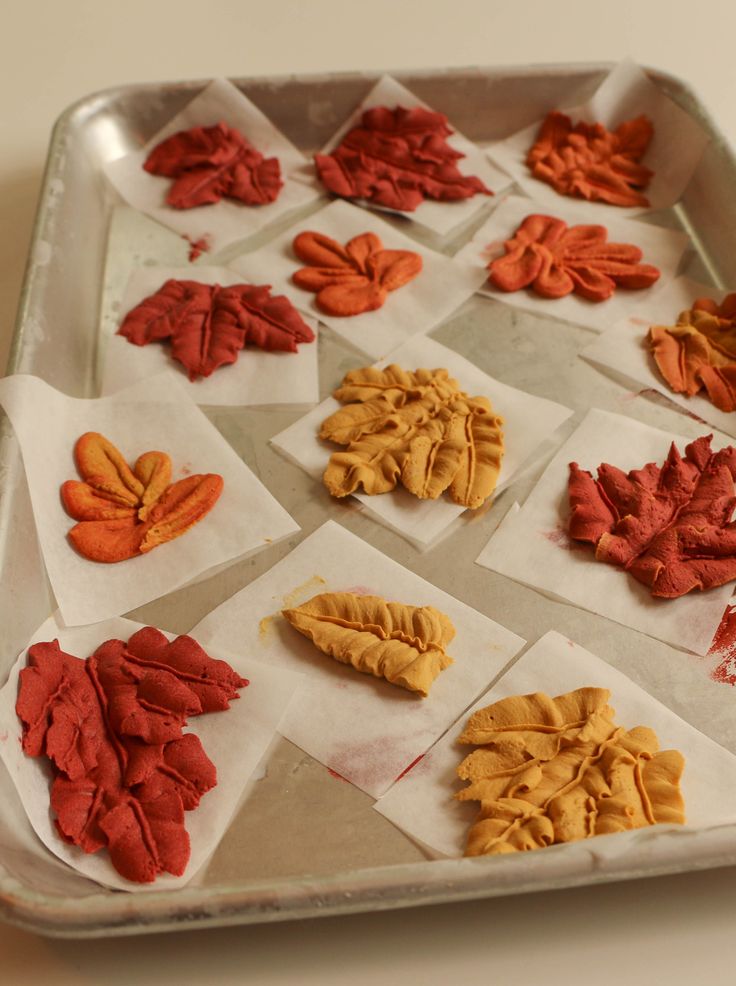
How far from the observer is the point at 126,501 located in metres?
0.98

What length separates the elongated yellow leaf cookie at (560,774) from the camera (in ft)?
2.36

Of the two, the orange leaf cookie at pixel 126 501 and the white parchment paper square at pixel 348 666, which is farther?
the orange leaf cookie at pixel 126 501

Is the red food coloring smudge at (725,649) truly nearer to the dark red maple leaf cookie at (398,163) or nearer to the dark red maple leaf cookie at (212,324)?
the dark red maple leaf cookie at (212,324)

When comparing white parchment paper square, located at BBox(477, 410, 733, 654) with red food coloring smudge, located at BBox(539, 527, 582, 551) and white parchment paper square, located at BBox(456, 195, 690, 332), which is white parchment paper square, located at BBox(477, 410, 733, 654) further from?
white parchment paper square, located at BBox(456, 195, 690, 332)

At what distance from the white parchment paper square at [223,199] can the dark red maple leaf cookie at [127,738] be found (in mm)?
636

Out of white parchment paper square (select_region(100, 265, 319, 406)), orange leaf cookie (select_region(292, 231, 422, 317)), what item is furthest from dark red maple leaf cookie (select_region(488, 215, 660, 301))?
white parchment paper square (select_region(100, 265, 319, 406))

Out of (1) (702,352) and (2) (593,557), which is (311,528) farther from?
(1) (702,352)

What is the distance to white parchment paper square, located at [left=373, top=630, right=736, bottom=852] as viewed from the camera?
0.76 m

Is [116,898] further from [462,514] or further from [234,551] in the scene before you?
[462,514]

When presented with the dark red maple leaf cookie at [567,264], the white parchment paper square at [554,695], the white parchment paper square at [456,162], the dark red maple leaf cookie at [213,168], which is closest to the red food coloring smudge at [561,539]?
the white parchment paper square at [554,695]

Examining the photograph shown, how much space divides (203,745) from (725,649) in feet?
1.49

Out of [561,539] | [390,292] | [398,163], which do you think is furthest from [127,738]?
[398,163]

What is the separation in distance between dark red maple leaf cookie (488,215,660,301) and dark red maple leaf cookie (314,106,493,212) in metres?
0.14

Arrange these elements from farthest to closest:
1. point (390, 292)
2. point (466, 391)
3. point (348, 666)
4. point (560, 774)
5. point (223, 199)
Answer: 1. point (223, 199)
2. point (390, 292)
3. point (466, 391)
4. point (348, 666)
5. point (560, 774)
